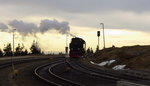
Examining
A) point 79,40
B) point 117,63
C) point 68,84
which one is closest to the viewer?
point 68,84

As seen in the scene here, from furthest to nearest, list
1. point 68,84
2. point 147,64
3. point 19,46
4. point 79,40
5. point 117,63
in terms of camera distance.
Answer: point 19,46, point 79,40, point 117,63, point 147,64, point 68,84

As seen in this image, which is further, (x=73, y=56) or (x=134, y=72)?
(x=73, y=56)

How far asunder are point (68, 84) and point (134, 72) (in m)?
10.3

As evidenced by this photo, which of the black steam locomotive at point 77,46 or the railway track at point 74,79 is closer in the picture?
the railway track at point 74,79

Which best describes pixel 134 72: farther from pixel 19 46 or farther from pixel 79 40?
pixel 19 46

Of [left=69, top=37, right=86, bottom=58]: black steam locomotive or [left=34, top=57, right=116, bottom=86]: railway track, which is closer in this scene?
[left=34, top=57, right=116, bottom=86]: railway track

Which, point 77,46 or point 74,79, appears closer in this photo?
point 74,79

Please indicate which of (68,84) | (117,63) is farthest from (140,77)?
(117,63)

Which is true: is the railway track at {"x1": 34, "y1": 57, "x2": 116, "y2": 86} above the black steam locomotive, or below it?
below

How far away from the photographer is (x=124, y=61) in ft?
183

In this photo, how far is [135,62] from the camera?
49.8m

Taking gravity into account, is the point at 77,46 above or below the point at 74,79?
above

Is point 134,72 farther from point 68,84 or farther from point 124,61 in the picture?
point 124,61

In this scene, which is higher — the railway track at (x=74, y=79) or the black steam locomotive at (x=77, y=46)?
the black steam locomotive at (x=77, y=46)
